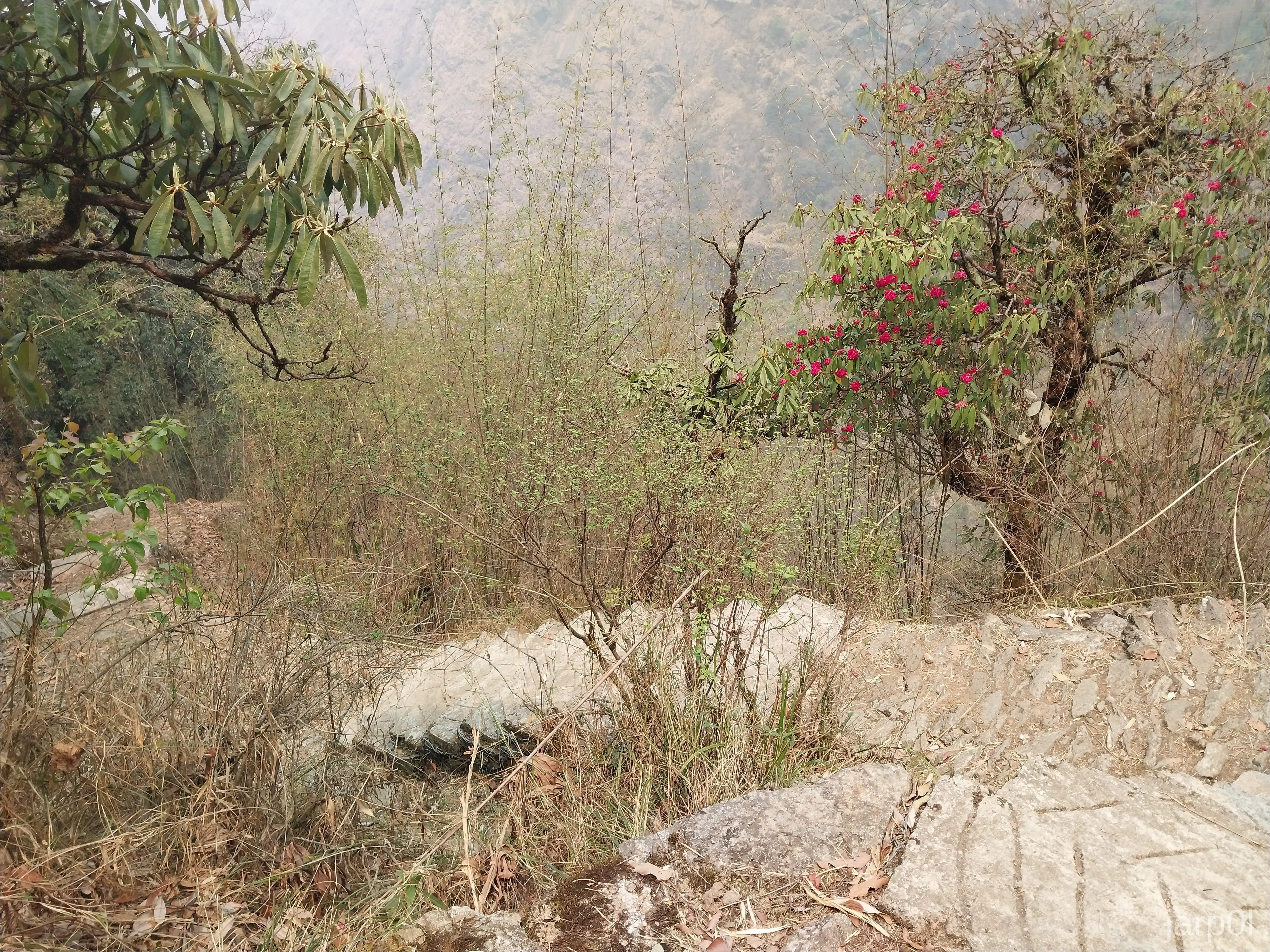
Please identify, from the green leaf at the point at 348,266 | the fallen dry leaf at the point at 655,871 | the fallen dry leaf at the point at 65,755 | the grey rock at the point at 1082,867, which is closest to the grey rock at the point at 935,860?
the grey rock at the point at 1082,867

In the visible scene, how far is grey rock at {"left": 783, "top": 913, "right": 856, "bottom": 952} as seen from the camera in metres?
1.63

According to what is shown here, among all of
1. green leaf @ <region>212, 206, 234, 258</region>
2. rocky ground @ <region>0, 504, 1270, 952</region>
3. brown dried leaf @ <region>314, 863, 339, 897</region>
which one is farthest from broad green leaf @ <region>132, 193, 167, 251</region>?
brown dried leaf @ <region>314, 863, 339, 897</region>

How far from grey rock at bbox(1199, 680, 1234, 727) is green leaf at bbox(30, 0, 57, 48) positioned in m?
3.46

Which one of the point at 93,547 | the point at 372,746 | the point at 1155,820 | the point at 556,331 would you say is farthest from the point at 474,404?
the point at 1155,820

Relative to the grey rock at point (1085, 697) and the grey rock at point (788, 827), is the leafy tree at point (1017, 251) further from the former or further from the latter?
the grey rock at point (788, 827)

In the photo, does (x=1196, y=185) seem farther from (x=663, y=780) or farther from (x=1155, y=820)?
(x=663, y=780)

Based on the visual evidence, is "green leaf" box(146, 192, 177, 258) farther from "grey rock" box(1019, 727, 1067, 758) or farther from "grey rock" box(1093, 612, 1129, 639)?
"grey rock" box(1093, 612, 1129, 639)

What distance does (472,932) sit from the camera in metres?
1.75

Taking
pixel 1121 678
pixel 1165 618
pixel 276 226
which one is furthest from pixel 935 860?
pixel 276 226

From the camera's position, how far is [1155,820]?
187cm

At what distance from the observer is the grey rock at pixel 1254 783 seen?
2.11 meters

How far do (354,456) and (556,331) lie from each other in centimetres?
135

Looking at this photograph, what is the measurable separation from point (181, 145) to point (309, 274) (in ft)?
1.87

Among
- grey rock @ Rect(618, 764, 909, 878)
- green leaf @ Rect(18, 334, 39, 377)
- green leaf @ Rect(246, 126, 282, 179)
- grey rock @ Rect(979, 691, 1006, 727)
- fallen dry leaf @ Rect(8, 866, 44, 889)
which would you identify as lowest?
grey rock @ Rect(979, 691, 1006, 727)
